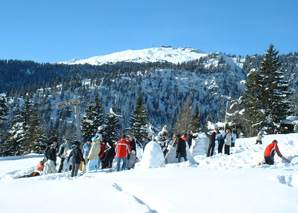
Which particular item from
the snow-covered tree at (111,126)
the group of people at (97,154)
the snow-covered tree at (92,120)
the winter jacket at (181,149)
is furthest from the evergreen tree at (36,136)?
the winter jacket at (181,149)

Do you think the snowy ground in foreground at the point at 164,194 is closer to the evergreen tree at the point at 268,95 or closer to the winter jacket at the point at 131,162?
the winter jacket at the point at 131,162

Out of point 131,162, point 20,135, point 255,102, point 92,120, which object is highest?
point 255,102

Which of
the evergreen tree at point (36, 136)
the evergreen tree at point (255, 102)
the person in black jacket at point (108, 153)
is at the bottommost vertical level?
the evergreen tree at point (36, 136)

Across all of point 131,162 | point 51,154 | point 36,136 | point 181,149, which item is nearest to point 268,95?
point 181,149

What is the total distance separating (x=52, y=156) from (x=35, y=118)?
30.1 m

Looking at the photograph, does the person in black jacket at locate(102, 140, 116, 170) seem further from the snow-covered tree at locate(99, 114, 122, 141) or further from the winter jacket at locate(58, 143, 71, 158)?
the snow-covered tree at locate(99, 114, 122, 141)

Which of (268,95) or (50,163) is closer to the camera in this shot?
(50,163)

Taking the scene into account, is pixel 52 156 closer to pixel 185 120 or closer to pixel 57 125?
pixel 185 120

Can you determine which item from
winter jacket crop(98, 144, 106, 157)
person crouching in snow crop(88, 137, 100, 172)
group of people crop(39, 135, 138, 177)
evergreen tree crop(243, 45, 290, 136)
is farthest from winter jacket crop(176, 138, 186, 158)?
evergreen tree crop(243, 45, 290, 136)

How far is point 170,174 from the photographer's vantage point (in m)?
7.61

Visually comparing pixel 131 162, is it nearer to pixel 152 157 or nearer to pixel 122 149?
pixel 122 149

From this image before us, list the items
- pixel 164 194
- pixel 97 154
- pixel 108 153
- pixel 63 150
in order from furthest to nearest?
pixel 63 150 → pixel 108 153 → pixel 97 154 → pixel 164 194

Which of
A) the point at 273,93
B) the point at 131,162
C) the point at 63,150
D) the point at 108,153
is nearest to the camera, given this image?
the point at 108,153

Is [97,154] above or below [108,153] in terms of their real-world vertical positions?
above
